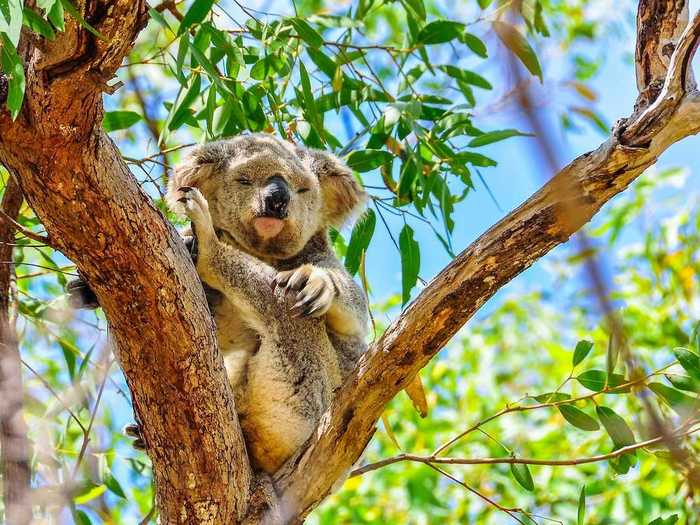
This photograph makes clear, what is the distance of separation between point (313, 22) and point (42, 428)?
178 cm

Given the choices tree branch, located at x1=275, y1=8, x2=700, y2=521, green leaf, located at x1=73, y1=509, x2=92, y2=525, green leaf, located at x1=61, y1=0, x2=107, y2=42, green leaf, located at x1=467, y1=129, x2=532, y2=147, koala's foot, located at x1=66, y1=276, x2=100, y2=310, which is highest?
green leaf, located at x1=467, y1=129, x2=532, y2=147

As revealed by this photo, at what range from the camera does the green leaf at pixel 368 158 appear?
9.89 feet

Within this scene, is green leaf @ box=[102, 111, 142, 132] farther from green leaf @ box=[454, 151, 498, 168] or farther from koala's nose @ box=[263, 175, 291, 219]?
green leaf @ box=[454, 151, 498, 168]

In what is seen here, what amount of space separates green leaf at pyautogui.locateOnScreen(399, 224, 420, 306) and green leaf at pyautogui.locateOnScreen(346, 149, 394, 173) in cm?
34

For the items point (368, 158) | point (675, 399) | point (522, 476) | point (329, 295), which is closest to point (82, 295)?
point (329, 295)

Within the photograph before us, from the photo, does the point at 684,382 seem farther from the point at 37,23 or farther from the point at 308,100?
the point at 37,23

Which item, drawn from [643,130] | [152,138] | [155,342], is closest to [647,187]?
[152,138]

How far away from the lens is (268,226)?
286 cm

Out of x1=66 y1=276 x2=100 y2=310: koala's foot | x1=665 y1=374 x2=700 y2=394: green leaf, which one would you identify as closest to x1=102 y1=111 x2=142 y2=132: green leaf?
x1=66 y1=276 x2=100 y2=310: koala's foot

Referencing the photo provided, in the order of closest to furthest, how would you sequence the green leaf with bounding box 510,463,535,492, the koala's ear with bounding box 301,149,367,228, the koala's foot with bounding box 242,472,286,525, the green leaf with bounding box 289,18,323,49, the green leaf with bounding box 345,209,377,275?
the koala's foot with bounding box 242,472,286,525
the green leaf with bounding box 510,463,535,492
the green leaf with bounding box 289,18,323,49
the green leaf with bounding box 345,209,377,275
the koala's ear with bounding box 301,149,367,228

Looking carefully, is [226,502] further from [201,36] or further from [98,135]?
[201,36]

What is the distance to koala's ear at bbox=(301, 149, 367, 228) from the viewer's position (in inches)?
126

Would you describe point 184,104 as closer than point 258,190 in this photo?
Yes

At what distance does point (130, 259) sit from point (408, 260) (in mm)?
1084
